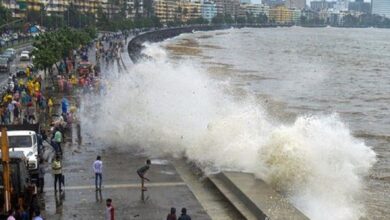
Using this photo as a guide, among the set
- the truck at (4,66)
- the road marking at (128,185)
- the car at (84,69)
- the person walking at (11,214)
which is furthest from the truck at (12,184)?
the truck at (4,66)

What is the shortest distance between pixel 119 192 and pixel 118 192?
25 millimetres

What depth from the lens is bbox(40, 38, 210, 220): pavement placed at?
13.2 m

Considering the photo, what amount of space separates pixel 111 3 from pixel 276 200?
535 feet

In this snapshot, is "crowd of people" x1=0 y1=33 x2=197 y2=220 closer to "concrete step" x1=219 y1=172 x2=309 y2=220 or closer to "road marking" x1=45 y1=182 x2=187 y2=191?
"road marking" x1=45 y1=182 x2=187 y2=191

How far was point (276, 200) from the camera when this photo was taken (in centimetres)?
1339

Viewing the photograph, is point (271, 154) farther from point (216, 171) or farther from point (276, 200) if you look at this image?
point (276, 200)

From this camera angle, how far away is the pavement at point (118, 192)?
13.2 m

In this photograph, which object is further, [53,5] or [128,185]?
[53,5]

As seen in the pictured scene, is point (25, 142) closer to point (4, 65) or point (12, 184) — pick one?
point (12, 184)

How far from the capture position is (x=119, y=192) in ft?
48.1

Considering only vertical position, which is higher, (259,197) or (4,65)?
(259,197)

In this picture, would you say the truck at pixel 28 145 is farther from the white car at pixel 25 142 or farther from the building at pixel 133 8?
the building at pixel 133 8

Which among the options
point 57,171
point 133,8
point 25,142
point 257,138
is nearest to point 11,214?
point 57,171

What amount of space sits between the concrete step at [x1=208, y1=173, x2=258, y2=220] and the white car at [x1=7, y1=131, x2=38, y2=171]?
465 centimetres
